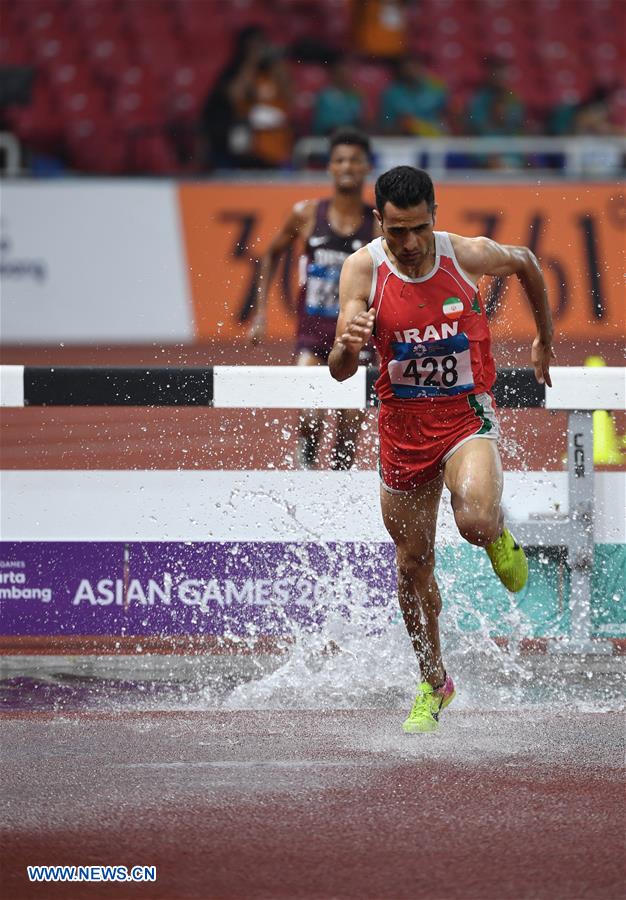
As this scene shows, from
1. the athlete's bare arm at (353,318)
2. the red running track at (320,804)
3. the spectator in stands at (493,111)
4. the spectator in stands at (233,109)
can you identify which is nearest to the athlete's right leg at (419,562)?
the red running track at (320,804)

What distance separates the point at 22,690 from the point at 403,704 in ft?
5.29

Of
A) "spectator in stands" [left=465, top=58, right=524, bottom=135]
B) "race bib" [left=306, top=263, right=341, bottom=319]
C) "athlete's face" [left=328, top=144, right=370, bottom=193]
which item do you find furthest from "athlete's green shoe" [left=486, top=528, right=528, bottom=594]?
"spectator in stands" [left=465, top=58, right=524, bottom=135]

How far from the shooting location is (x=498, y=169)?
56.1 feet

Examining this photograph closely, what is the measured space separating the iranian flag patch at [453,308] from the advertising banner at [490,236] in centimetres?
1089

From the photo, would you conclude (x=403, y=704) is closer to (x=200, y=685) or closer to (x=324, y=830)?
(x=200, y=685)

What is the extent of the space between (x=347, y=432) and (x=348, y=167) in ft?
5.23

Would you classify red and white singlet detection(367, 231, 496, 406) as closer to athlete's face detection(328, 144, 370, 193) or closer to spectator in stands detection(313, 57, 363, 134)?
athlete's face detection(328, 144, 370, 193)

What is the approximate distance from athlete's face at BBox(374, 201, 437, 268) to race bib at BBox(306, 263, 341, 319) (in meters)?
3.08

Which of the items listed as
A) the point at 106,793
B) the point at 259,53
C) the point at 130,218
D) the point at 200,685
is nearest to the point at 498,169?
the point at 259,53

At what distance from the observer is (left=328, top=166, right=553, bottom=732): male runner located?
525cm

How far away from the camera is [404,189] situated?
5137 mm

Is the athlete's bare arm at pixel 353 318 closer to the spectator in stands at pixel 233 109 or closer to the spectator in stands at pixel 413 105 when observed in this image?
the spectator in stands at pixel 233 109

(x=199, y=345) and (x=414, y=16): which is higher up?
(x=414, y=16)

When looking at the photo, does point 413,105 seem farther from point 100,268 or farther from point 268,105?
point 100,268
